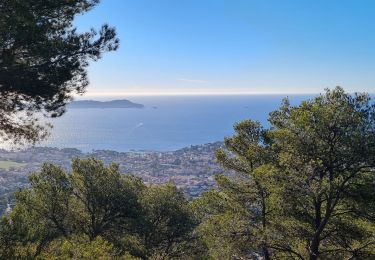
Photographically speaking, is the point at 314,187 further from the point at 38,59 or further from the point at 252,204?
the point at 38,59

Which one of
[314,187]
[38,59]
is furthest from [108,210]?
[314,187]

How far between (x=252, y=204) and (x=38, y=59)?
25.5 ft

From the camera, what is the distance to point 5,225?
10102 millimetres

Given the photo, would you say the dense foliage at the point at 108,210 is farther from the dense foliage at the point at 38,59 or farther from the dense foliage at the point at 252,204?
the dense foliage at the point at 38,59

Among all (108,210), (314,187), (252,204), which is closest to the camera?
(314,187)

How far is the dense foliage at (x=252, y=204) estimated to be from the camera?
8.94m

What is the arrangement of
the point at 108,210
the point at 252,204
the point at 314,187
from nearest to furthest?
the point at 314,187, the point at 252,204, the point at 108,210

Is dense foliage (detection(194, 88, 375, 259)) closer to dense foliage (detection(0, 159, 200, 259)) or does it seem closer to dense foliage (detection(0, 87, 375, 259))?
dense foliage (detection(0, 87, 375, 259))

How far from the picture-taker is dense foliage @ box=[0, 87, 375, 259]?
29.3 feet

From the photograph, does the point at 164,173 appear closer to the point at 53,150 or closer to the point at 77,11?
the point at 53,150

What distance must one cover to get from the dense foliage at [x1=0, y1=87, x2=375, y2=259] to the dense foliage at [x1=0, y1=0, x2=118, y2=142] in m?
2.86

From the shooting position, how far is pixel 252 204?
12164 mm

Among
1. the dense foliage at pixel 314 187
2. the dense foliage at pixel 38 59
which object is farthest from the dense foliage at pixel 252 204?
the dense foliage at pixel 38 59

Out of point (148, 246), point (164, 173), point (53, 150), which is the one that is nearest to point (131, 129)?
point (53, 150)
